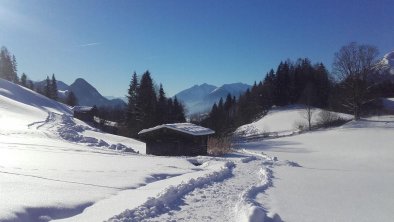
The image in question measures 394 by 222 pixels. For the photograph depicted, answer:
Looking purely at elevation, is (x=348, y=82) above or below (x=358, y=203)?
above

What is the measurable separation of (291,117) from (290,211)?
70.7 m

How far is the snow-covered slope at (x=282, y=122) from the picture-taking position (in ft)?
A: 234

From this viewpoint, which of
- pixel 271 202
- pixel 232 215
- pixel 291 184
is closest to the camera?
pixel 232 215

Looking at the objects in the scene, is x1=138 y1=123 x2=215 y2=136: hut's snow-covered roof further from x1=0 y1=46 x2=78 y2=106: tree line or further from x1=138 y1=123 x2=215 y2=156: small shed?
x1=0 y1=46 x2=78 y2=106: tree line

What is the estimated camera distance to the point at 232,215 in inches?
358

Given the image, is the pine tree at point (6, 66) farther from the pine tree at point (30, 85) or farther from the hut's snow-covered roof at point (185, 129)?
the hut's snow-covered roof at point (185, 129)

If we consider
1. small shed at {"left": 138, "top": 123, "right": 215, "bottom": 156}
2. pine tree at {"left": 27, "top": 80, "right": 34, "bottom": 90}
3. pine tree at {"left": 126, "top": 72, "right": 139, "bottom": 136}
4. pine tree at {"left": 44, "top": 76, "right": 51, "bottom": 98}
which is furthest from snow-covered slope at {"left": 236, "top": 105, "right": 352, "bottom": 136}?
pine tree at {"left": 27, "top": 80, "right": 34, "bottom": 90}

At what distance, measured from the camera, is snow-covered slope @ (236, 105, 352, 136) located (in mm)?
71250

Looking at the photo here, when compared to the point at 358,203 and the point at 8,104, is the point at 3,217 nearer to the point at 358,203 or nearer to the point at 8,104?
the point at 358,203

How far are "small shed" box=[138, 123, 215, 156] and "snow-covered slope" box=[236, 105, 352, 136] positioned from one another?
34.0m

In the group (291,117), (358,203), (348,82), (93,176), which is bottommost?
(358,203)

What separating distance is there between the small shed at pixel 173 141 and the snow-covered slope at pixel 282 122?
3396cm

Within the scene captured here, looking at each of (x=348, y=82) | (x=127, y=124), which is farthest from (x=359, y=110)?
(x=127, y=124)

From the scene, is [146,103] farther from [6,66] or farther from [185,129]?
[6,66]
